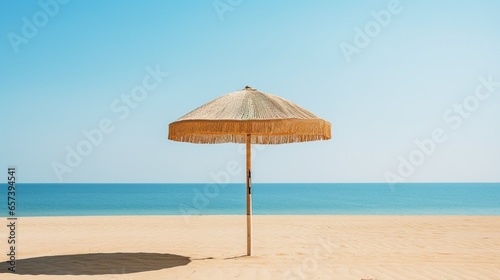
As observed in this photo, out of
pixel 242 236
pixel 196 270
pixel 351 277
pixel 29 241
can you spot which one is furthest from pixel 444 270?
pixel 29 241

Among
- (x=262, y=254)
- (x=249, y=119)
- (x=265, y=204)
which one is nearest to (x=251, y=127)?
(x=249, y=119)

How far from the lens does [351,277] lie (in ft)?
18.5

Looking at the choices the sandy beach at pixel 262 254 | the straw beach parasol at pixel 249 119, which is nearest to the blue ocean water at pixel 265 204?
the sandy beach at pixel 262 254

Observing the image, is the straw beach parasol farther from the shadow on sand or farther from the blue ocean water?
the blue ocean water

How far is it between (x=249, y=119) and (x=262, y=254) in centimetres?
229

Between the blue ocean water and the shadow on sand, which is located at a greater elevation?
the shadow on sand

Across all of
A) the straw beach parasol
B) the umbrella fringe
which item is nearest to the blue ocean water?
the straw beach parasol

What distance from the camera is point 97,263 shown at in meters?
6.61

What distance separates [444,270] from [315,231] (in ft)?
16.7

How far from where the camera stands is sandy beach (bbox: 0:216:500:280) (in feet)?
19.4

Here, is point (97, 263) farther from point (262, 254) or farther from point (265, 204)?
point (265, 204)

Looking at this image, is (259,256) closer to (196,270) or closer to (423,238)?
(196,270)

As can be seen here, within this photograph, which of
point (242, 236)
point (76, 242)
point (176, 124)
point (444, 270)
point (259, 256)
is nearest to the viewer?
point (444, 270)

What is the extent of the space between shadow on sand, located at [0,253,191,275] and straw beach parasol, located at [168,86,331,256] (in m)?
1.33
